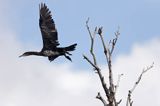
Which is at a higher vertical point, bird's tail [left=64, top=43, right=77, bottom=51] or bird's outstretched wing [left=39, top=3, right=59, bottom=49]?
bird's outstretched wing [left=39, top=3, right=59, bottom=49]

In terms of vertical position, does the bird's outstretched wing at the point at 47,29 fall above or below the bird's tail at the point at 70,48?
above

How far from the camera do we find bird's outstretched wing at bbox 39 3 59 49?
1827 cm

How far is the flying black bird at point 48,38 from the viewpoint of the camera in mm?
17750

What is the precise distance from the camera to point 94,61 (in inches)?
563

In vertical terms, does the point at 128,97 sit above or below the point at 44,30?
below

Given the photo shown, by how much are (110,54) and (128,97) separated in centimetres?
136

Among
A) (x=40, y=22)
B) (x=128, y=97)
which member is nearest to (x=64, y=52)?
(x=40, y=22)

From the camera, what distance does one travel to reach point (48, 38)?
1845 cm

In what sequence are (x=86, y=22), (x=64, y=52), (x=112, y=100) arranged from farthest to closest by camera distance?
(x=64, y=52) → (x=86, y=22) → (x=112, y=100)

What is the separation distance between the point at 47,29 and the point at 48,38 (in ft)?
1.03

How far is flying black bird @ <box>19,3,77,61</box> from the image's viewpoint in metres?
17.8

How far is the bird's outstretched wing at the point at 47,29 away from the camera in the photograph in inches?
719

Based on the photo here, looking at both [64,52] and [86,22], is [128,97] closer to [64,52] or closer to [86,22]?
[86,22]

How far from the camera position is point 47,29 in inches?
730
